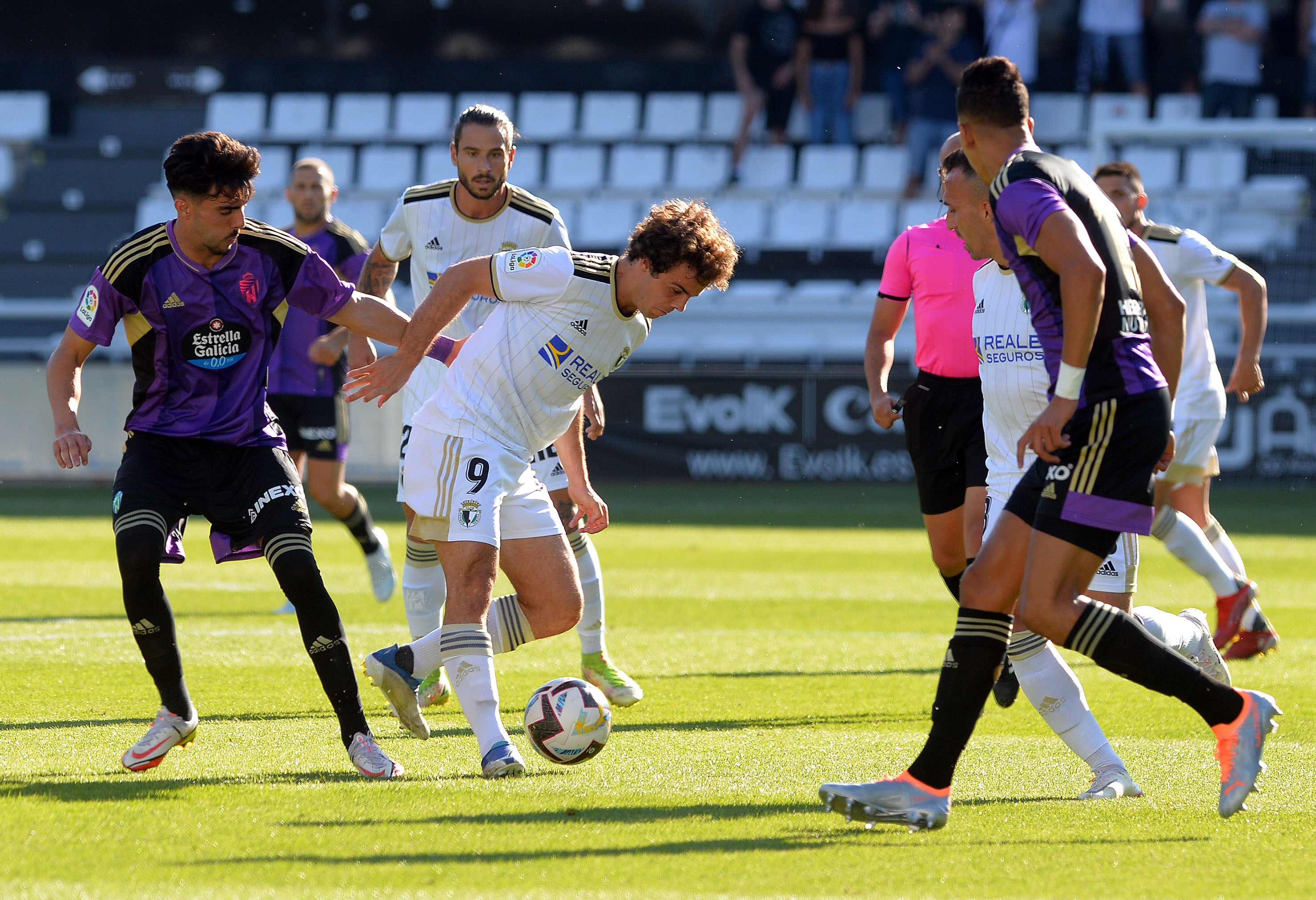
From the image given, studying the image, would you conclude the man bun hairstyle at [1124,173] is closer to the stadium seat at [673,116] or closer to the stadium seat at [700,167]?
the stadium seat at [700,167]

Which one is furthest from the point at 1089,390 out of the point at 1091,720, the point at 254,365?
the point at 254,365

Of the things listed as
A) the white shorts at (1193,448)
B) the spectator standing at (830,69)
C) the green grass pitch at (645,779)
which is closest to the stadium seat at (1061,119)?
the spectator standing at (830,69)

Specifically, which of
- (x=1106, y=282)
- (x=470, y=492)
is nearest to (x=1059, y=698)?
(x=1106, y=282)

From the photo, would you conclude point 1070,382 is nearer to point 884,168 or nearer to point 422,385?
point 422,385

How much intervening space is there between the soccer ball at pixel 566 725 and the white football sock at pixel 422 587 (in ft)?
5.35

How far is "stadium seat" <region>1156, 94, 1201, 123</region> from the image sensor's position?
21125 mm

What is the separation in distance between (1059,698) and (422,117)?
2051 cm

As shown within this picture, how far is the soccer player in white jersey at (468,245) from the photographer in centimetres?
590

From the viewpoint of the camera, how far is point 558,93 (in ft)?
78.8

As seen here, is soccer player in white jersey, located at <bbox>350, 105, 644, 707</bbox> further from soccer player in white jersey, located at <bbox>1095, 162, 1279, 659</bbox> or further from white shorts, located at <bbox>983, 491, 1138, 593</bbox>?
soccer player in white jersey, located at <bbox>1095, 162, 1279, 659</bbox>

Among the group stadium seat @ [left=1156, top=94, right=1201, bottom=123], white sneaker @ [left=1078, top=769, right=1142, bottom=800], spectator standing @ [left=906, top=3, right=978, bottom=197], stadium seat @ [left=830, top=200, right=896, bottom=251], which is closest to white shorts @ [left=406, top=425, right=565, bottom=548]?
white sneaker @ [left=1078, top=769, right=1142, bottom=800]

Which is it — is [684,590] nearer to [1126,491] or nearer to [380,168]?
[1126,491]

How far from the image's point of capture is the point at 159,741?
14.9 feet

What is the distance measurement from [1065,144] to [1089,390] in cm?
1833
